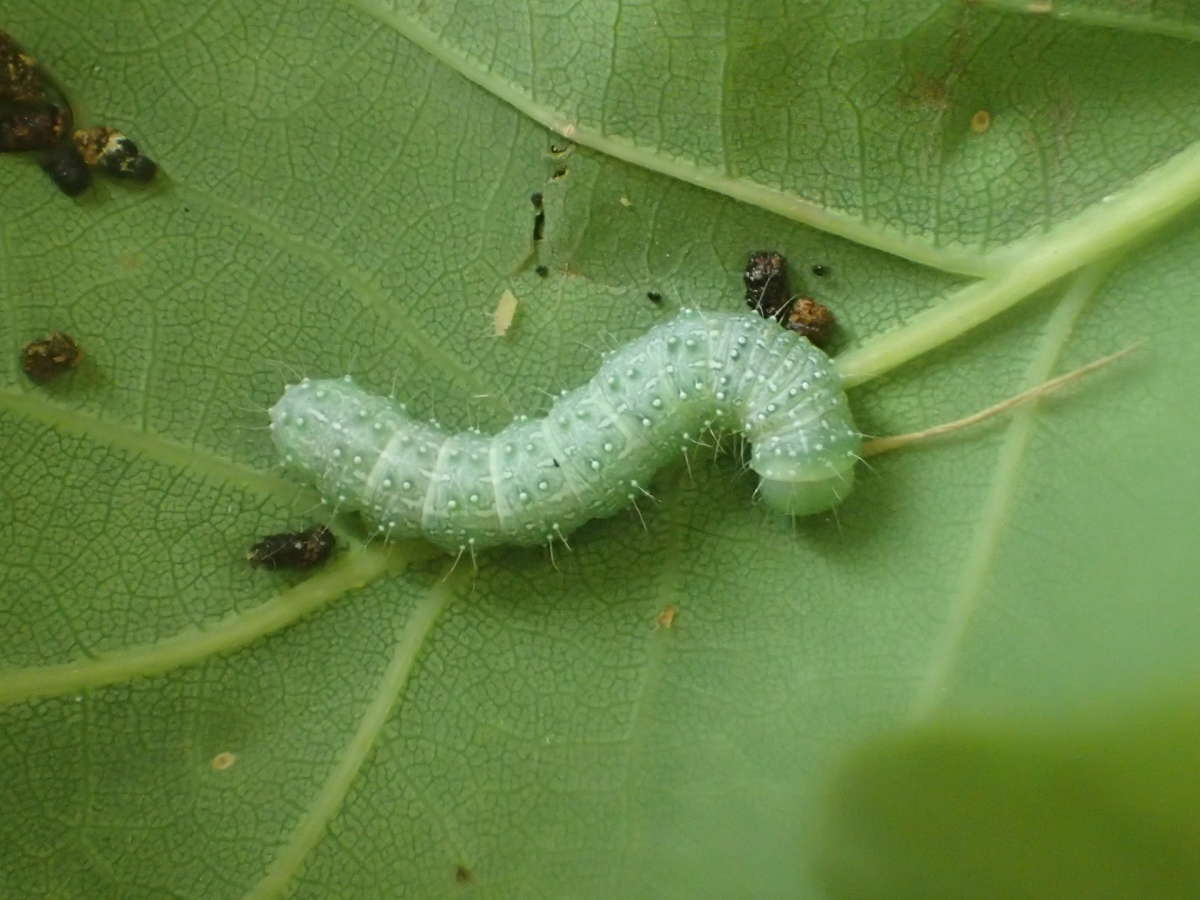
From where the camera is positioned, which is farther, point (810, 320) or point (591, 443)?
point (810, 320)

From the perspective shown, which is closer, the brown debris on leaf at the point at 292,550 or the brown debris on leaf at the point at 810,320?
the brown debris on leaf at the point at 292,550

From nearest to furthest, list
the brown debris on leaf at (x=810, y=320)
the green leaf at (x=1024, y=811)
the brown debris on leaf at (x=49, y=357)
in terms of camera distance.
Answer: the green leaf at (x=1024, y=811), the brown debris on leaf at (x=49, y=357), the brown debris on leaf at (x=810, y=320)

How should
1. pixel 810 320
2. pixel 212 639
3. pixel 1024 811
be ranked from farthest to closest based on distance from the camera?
pixel 810 320 < pixel 212 639 < pixel 1024 811

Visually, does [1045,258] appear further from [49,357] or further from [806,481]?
[49,357]

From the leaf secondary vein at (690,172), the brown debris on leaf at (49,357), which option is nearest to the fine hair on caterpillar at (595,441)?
the leaf secondary vein at (690,172)

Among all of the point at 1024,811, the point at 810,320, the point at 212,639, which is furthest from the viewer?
the point at 810,320

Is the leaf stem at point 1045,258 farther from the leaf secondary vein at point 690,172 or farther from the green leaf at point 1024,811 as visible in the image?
the green leaf at point 1024,811

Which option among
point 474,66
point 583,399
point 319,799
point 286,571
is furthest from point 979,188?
point 319,799

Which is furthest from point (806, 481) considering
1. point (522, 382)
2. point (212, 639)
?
point (212, 639)

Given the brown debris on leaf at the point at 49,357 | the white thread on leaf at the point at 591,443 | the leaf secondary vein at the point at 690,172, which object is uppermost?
the leaf secondary vein at the point at 690,172
